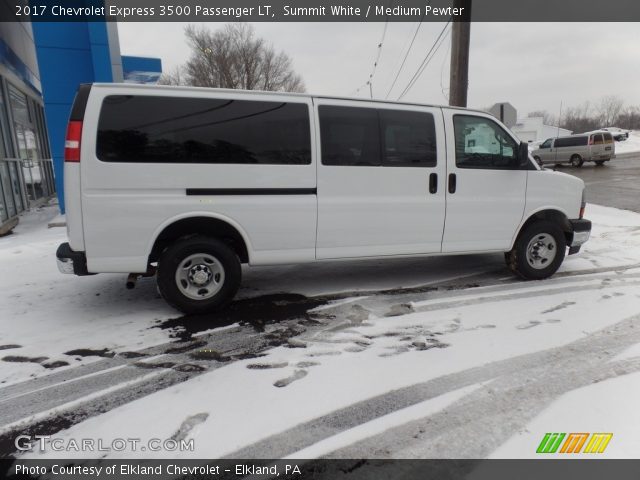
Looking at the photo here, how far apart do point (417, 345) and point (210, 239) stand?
2.25m

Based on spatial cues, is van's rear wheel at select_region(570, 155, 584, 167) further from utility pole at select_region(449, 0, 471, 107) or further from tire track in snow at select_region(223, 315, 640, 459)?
tire track in snow at select_region(223, 315, 640, 459)

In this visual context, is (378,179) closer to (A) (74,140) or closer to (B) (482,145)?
(B) (482,145)

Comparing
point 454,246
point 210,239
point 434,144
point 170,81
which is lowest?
point 454,246

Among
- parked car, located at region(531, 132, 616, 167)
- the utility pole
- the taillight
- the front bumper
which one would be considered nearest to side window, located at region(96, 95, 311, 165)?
the taillight

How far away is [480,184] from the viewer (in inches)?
193

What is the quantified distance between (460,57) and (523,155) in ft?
14.5

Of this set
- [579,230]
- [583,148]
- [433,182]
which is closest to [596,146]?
[583,148]

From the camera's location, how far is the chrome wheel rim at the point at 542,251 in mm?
5273

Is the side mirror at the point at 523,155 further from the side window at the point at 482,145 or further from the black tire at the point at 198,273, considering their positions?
the black tire at the point at 198,273

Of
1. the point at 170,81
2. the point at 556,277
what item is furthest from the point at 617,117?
the point at 556,277

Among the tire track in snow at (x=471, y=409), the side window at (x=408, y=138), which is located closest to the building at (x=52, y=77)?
the side window at (x=408, y=138)

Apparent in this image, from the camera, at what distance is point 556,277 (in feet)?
17.9

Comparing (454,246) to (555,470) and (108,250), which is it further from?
(108,250)

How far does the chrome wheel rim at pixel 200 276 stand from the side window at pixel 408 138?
218 cm
